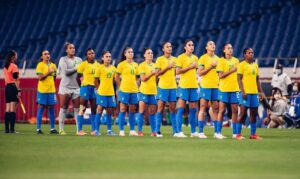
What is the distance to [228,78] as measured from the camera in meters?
16.5

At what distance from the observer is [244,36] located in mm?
30828

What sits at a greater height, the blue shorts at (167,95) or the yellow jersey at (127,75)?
the yellow jersey at (127,75)

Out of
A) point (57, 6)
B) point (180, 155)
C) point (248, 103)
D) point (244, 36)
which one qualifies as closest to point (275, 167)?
point (180, 155)

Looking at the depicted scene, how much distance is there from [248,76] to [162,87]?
1.94 metres

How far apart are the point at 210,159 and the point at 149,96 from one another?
6577 millimetres

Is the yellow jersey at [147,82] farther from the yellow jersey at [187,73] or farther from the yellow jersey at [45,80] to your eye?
the yellow jersey at [45,80]

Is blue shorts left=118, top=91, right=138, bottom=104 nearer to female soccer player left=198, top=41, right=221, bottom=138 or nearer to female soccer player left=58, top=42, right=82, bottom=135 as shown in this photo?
female soccer player left=58, top=42, right=82, bottom=135

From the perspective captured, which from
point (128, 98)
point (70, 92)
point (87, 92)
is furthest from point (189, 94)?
point (70, 92)

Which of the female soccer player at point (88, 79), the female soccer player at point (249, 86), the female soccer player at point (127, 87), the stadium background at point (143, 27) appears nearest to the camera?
the female soccer player at point (249, 86)

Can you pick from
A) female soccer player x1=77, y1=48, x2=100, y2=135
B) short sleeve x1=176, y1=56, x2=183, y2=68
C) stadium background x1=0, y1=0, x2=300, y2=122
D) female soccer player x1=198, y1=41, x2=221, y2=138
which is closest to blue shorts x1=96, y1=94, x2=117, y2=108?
female soccer player x1=77, y1=48, x2=100, y2=135

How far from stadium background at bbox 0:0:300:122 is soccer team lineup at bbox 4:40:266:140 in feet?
31.2

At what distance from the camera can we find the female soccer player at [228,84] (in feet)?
53.9

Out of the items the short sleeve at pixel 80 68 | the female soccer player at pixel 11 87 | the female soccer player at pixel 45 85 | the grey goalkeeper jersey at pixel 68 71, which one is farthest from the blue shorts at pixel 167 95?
the female soccer player at pixel 11 87

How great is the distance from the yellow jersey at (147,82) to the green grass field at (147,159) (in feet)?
8.78
